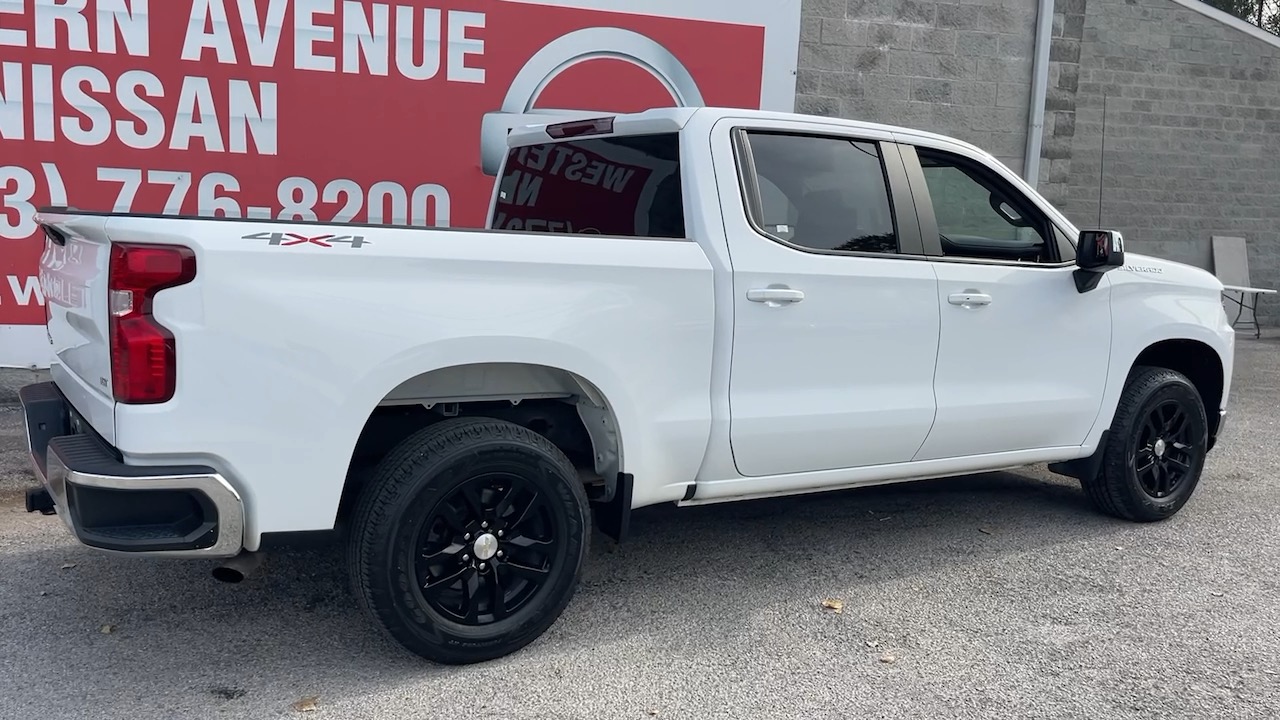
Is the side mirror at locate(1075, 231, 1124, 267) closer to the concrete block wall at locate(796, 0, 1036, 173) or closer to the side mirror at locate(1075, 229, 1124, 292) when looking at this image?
the side mirror at locate(1075, 229, 1124, 292)

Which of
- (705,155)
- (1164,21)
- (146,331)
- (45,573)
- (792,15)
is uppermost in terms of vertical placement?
(1164,21)

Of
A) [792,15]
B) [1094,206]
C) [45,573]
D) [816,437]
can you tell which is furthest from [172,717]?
[1094,206]

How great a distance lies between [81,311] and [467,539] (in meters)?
1.42

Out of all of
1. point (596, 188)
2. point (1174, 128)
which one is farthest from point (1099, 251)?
point (1174, 128)

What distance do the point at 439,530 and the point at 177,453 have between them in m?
0.87

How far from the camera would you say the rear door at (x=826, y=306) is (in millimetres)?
4016

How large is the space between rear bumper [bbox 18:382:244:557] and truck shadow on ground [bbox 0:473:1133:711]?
57 cm

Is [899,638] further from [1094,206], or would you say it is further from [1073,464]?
[1094,206]

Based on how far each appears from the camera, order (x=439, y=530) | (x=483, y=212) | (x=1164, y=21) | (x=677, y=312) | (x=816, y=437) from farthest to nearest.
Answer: (x=1164, y=21)
(x=483, y=212)
(x=816, y=437)
(x=677, y=312)
(x=439, y=530)

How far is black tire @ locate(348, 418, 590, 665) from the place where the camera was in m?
3.36

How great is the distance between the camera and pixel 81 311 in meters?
3.39

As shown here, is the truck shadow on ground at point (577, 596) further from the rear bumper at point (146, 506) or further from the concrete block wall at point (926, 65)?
the concrete block wall at point (926, 65)

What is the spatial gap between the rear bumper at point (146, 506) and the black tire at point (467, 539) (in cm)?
44

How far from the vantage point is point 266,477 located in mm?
3168
